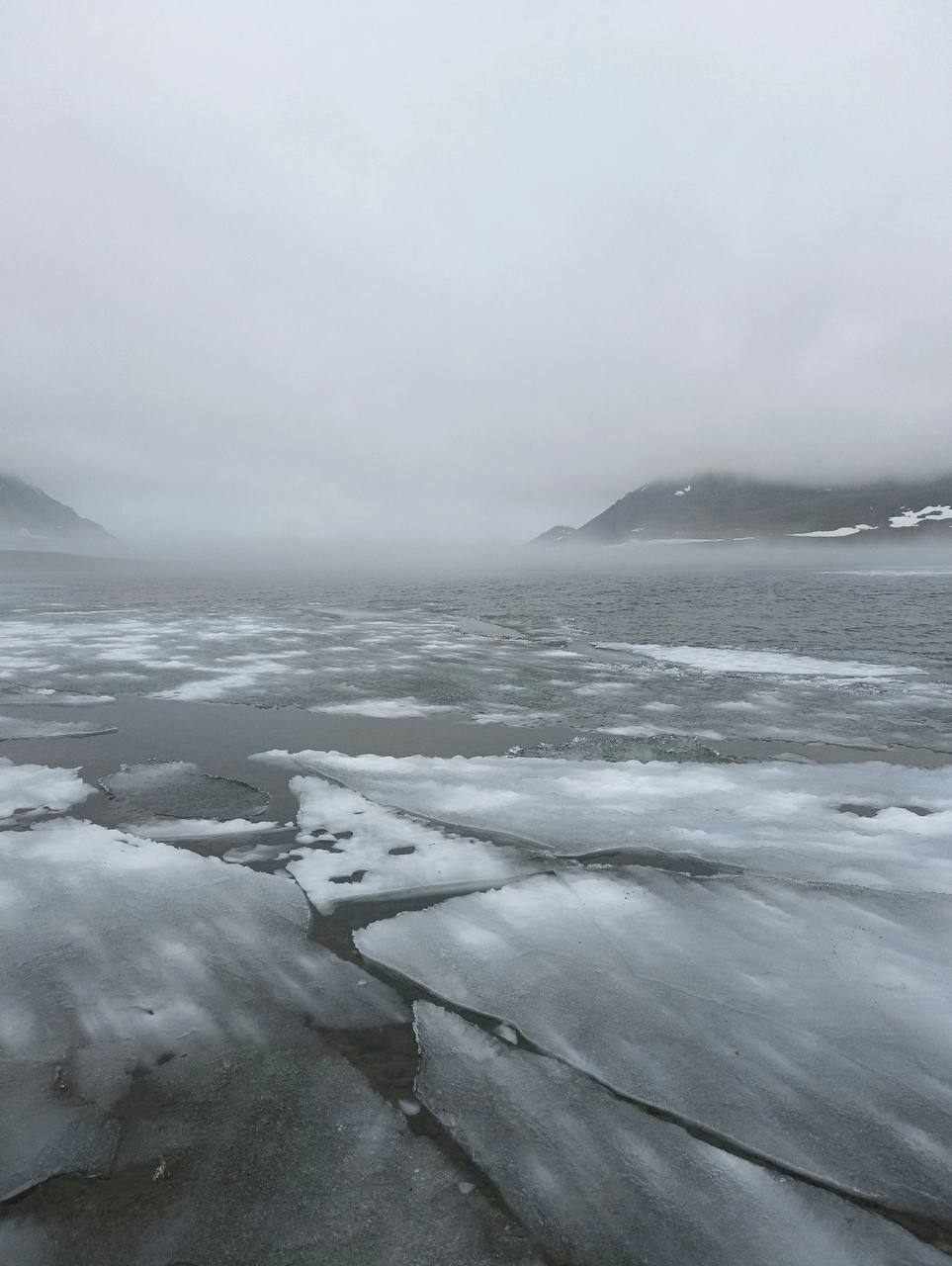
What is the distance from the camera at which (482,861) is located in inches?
225

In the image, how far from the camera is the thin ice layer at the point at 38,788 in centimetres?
677

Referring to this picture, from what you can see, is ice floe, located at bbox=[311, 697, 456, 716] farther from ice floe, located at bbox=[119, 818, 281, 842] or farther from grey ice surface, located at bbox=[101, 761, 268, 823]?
ice floe, located at bbox=[119, 818, 281, 842]

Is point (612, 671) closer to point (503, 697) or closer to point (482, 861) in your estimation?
point (503, 697)

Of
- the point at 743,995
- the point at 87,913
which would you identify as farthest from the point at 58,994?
the point at 743,995

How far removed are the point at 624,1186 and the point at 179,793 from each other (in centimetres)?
592

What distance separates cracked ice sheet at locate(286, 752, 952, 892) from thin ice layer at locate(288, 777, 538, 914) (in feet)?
1.25

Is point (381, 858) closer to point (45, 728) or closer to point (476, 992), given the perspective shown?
point (476, 992)

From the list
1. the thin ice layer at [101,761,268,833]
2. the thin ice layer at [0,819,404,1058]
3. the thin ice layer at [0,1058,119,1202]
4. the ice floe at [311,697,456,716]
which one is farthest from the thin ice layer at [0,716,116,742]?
the thin ice layer at [0,1058,119,1202]

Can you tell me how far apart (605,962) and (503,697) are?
25.6 feet

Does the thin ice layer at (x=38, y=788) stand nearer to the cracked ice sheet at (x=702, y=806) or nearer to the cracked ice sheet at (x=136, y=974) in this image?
the cracked ice sheet at (x=136, y=974)

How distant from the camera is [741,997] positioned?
4.02 meters

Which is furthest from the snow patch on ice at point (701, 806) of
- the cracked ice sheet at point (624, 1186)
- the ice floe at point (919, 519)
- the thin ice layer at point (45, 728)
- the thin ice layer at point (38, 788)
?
the ice floe at point (919, 519)

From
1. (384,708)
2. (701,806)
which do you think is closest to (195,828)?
(384,708)

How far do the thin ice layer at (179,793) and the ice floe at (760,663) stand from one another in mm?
10936
